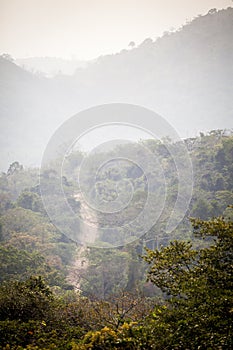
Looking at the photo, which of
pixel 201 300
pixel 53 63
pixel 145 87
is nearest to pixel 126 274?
pixel 201 300

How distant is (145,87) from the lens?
11694 centimetres

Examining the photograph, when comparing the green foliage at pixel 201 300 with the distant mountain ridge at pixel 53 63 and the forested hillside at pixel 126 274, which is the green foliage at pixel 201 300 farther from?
the distant mountain ridge at pixel 53 63

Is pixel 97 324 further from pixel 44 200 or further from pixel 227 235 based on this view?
pixel 44 200

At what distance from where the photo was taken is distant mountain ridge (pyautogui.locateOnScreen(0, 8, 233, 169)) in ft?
313

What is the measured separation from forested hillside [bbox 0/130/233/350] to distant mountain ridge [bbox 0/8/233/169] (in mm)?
50681

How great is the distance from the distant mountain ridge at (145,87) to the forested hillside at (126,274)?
50681 mm

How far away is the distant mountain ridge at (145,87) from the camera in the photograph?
9531cm

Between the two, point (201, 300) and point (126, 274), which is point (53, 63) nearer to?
point (126, 274)

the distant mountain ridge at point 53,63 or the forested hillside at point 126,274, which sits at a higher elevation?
the distant mountain ridge at point 53,63

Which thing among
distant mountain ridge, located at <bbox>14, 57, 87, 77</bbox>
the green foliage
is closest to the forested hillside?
the green foliage

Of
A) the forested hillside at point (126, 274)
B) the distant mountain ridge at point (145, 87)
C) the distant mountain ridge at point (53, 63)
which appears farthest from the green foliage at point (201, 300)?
the distant mountain ridge at point (53, 63)

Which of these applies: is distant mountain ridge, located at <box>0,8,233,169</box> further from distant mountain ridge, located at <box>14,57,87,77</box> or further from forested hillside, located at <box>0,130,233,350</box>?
forested hillside, located at <box>0,130,233,350</box>

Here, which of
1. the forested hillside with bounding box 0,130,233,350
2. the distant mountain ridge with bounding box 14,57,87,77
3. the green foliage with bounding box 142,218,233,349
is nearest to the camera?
the green foliage with bounding box 142,218,233,349

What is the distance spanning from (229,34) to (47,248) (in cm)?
9195
